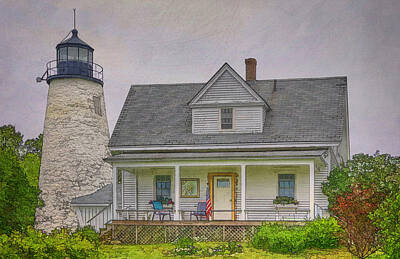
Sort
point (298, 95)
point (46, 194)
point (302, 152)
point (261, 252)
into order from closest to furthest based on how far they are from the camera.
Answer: point (261, 252)
point (302, 152)
point (298, 95)
point (46, 194)

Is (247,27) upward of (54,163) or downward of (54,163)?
upward

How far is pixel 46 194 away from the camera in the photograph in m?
31.8

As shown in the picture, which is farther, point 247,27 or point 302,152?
point 247,27

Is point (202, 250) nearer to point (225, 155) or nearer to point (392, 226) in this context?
point (225, 155)

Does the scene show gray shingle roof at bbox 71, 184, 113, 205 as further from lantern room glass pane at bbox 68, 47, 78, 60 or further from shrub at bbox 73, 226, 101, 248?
lantern room glass pane at bbox 68, 47, 78, 60

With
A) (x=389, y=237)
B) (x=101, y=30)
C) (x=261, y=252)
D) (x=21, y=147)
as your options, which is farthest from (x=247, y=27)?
(x=21, y=147)

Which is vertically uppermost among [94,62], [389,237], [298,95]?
[94,62]

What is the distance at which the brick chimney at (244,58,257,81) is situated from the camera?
96.0 feet

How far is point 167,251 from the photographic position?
19.9 metres

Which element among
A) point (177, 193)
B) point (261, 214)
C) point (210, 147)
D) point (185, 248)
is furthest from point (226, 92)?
point (185, 248)

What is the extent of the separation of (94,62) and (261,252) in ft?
62.7

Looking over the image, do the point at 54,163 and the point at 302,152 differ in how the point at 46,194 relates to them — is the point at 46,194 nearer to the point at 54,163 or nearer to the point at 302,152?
the point at 54,163

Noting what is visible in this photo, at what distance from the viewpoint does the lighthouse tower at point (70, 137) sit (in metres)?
31.7

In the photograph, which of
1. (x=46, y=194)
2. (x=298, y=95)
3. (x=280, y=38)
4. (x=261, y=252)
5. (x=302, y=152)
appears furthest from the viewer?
(x=46, y=194)
